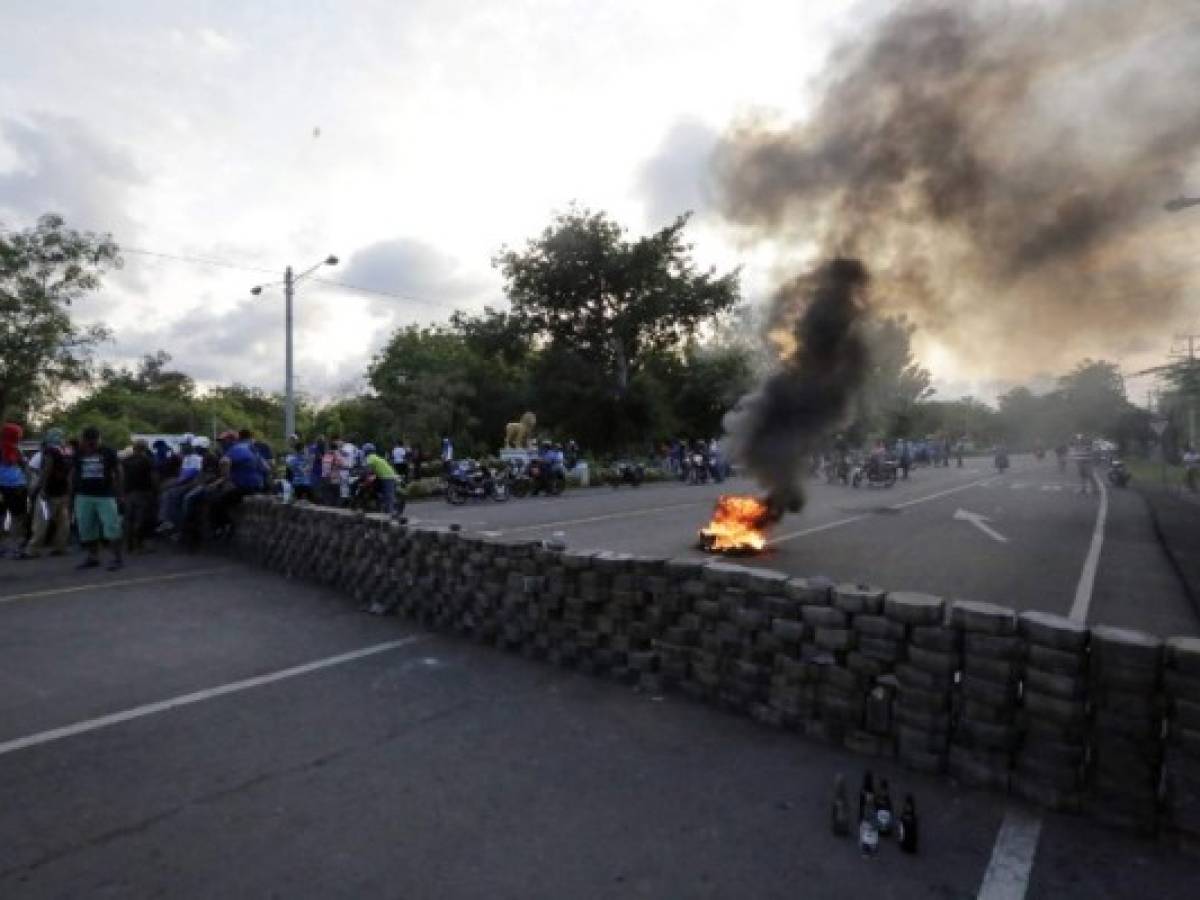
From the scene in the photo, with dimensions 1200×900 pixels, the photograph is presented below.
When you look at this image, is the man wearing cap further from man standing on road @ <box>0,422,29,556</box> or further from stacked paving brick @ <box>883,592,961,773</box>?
stacked paving brick @ <box>883,592,961,773</box>

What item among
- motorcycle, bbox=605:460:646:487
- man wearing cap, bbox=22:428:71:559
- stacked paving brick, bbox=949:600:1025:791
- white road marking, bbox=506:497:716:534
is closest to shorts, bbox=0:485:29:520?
man wearing cap, bbox=22:428:71:559

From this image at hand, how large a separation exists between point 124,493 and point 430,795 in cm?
1057

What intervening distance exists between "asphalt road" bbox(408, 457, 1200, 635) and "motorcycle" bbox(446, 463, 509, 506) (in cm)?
46

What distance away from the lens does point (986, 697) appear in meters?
3.84

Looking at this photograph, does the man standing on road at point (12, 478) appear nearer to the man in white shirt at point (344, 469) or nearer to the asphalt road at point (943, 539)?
the man in white shirt at point (344, 469)

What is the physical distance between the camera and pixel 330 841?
339 cm

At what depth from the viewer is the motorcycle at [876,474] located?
28.8 m

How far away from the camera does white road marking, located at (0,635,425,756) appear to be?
457cm

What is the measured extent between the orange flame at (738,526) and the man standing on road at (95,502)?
850 centimetres

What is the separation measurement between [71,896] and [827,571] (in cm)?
881

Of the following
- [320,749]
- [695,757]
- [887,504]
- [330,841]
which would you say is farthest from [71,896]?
[887,504]

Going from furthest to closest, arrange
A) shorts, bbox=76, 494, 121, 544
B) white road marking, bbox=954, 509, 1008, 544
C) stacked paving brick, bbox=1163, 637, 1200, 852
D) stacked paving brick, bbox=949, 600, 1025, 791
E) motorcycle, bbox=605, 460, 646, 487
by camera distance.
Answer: motorcycle, bbox=605, 460, 646, 487, white road marking, bbox=954, 509, 1008, 544, shorts, bbox=76, 494, 121, 544, stacked paving brick, bbox=949, 600, 1025, 791, stacked paving brick, bbox=1163, 637, 1200, 852

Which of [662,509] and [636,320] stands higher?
[636,320]

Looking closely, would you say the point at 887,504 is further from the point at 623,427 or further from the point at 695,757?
the point at 623,427
